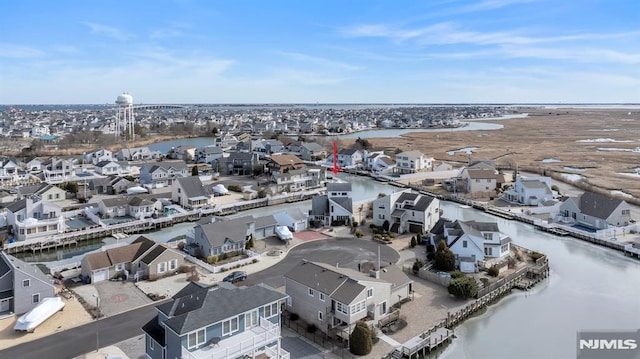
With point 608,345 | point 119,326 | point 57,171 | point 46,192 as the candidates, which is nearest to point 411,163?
point 46,192

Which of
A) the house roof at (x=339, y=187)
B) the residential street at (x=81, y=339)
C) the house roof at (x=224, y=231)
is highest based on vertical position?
the house roof at (x=339, y=187)

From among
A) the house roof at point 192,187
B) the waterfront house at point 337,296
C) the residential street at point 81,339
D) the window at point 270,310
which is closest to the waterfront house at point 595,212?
the waterfront house at point 337,296

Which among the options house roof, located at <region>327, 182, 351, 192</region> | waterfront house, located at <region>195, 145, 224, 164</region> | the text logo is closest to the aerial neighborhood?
house roof, located at <region>327, 182, 351, 192</region>

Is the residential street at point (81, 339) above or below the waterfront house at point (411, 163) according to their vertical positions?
below

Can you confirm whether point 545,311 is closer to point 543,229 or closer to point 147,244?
point 543,229

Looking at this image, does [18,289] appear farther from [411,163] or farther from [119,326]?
[411,163]

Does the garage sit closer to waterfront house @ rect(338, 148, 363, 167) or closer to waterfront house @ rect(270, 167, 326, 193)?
waterfront house @ rect(270, 167, 326, 193)

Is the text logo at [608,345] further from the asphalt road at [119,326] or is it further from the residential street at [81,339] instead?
the residential street at [81,339]
